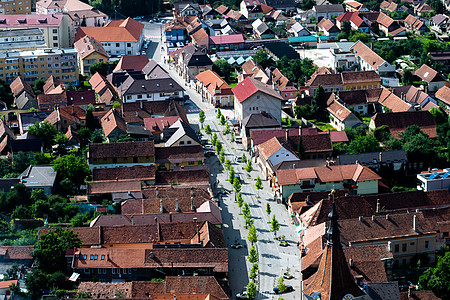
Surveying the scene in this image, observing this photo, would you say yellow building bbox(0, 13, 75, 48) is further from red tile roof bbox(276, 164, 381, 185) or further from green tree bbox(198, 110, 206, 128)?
red tile roof bbox(276, 164, 381, 185)

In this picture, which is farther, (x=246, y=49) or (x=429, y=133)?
(x=246, y=49)

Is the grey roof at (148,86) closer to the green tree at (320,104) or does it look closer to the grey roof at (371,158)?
the green tree at (320,104)

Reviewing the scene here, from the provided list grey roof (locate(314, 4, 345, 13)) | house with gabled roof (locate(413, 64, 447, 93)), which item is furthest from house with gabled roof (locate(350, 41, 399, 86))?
grey roof (locate(314, 4, 345, 13))

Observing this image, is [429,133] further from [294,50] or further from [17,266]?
[17,266]

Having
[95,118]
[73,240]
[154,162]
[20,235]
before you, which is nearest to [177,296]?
[73,240]

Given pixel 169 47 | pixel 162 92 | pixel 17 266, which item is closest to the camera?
pixel 17 266

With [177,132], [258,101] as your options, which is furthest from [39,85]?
[258,101]

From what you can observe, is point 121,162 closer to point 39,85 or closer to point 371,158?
point 371,158
